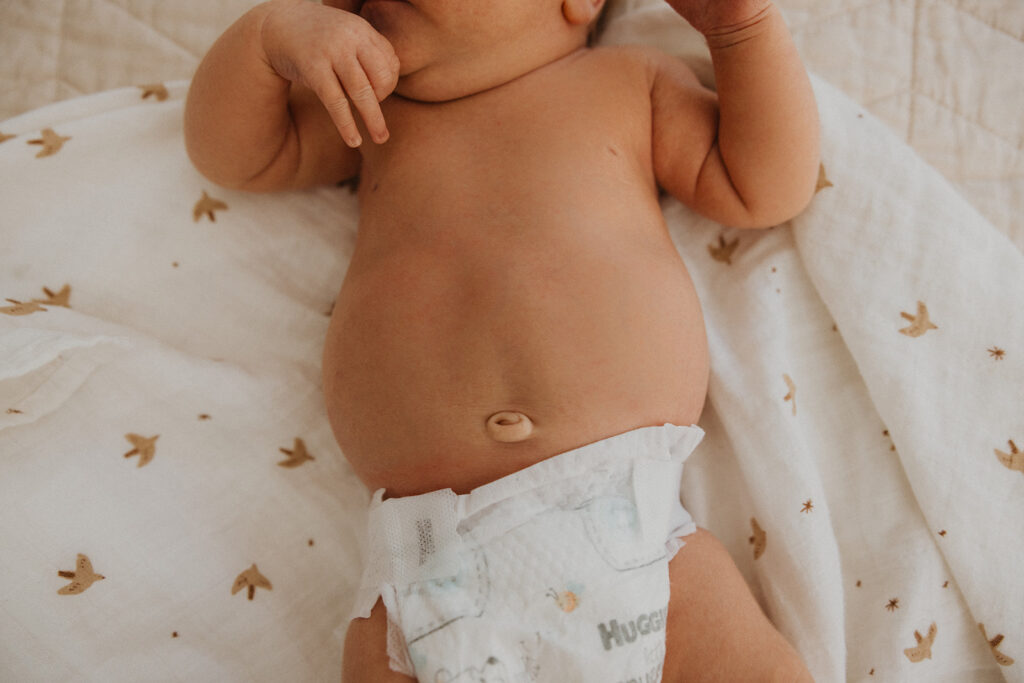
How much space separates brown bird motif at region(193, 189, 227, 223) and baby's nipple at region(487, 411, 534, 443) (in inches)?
21.1

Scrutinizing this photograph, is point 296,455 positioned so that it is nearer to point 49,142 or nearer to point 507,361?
point 507,361

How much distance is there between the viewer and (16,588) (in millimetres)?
847

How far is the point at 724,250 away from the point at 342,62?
0.53 metres

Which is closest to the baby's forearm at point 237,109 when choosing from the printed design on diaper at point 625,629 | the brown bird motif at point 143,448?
the brown bird motif at point 143,448

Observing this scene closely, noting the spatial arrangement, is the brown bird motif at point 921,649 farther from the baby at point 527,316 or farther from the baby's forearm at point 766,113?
the baby's forearm at point 766,113

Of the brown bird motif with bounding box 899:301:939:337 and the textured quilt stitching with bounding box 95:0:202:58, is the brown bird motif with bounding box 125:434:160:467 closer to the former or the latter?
the textured quilt stitching with bounding box 95:0:202:58

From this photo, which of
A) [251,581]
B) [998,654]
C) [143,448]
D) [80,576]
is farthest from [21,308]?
[998,654]

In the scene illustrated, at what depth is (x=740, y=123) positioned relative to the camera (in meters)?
0.86

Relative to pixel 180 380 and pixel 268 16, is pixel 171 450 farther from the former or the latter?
pixel 268 16

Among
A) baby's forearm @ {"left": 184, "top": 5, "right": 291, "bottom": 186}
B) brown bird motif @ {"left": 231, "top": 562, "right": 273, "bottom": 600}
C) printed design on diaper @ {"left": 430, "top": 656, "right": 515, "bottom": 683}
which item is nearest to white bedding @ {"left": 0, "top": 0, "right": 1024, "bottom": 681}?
brown bird motif @ {"left": 231, "top": 562, "right": 273, "bottom": 600}

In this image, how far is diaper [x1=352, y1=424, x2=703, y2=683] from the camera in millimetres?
751

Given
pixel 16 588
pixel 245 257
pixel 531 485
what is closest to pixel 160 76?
pixel 245 257

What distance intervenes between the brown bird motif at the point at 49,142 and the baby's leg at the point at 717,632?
3.17ft

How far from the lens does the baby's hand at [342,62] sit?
0.78 metres
